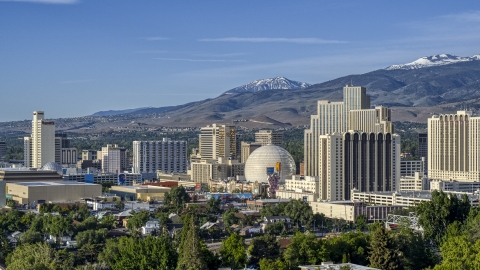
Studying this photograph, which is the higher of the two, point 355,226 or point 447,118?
point 447,118

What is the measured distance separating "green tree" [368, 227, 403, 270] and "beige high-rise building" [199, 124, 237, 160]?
6077cm

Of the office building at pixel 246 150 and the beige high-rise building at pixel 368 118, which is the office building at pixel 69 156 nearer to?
the office building at pixel 246 150

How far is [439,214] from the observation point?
45.7 meters

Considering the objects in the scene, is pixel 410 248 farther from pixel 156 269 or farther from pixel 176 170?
pixel 176 170

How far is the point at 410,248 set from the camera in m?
37.8

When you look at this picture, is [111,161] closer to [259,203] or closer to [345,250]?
[259,203]

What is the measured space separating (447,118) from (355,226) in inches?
1233

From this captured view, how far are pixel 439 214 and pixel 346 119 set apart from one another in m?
42.0

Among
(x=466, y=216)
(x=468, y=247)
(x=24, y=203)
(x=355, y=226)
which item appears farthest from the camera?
(x=24, y=203)

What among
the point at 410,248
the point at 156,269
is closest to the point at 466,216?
the point at 410,248

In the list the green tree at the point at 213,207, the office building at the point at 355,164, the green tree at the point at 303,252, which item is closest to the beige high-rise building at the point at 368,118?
the office building at the point at 355,164

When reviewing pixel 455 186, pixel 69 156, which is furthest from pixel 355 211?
pixel 69 156

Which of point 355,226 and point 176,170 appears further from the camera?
point 176,170

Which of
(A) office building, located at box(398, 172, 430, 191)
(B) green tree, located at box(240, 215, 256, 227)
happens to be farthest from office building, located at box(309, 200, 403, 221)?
(A) office building, located at box(398, 172, 430, 191)
